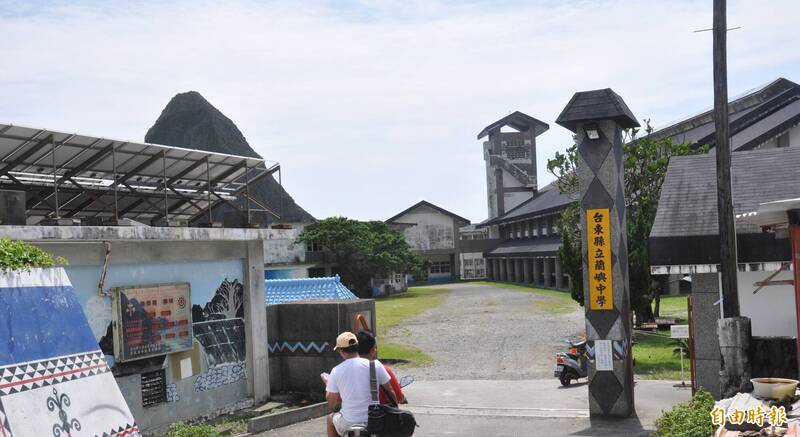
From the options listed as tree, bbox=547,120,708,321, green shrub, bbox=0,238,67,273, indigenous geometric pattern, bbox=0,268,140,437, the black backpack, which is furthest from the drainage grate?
tree, bbox=547,120,708,321

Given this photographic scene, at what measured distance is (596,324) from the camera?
Result: 49.8 ft

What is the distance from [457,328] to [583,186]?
1945 centimetres

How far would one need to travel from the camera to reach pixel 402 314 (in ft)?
138

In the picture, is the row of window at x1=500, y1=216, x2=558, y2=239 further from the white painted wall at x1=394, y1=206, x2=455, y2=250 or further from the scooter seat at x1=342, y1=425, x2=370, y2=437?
the scooter seat at x1=342, y1=425, x2=370, y2=437

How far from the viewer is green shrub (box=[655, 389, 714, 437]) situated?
33.3 ft

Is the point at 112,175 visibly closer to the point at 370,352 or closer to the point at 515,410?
the point at 370,352

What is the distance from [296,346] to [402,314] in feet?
79.8

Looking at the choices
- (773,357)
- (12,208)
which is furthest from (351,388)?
(773,357)

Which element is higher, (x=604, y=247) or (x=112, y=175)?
(x=112, y=175)

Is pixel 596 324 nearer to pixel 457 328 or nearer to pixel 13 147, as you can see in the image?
pixel 13 147

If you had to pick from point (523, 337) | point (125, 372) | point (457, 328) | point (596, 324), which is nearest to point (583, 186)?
point (596, 324)

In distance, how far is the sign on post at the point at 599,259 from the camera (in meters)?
15.2

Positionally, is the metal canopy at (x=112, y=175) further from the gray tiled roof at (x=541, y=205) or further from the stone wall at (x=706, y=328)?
the gray tiled roof at (x=541, y=205)

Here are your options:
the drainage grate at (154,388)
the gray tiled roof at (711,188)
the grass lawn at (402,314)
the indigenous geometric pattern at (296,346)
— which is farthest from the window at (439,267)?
the drainage grate at (154,388)
